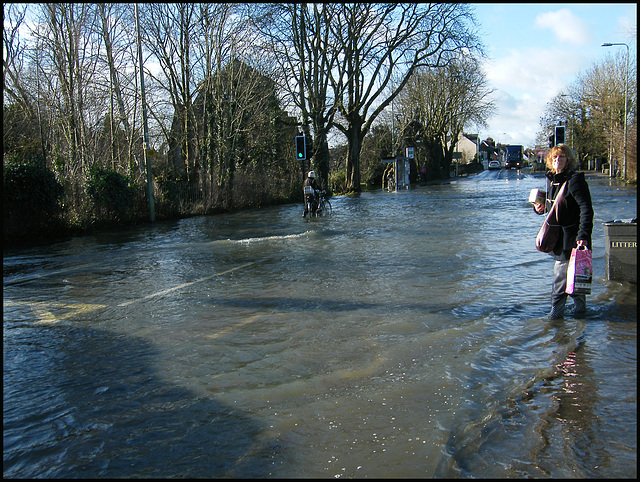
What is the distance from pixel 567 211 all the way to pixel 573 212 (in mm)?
73

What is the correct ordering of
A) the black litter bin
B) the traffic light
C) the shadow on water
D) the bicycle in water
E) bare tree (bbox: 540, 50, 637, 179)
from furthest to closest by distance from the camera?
bare tree (bbox: 540, 50, 637, 179), the traffic light, the bicycle in water, the black litter bin, the shadow on water

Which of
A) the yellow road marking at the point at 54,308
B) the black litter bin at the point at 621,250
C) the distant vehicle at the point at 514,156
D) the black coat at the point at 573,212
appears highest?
the distant vehicle at the point at 514,156

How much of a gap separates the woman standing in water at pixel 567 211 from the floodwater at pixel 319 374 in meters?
0.45

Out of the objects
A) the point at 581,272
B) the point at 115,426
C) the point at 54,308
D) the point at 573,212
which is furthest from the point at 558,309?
the point at 54,308

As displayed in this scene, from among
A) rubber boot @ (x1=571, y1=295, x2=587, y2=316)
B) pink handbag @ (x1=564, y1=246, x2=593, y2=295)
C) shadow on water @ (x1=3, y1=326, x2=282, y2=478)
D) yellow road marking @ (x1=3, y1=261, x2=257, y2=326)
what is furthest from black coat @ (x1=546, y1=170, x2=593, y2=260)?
shadow on water @ (x1=3, y1=326, x2=282, y2=478)

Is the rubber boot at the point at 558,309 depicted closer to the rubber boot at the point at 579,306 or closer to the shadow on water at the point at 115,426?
the rubber boot at the point at 579,306

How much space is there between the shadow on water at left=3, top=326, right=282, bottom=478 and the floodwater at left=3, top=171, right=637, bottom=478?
0.05 ft

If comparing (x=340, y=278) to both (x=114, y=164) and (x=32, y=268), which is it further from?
(x=114, y=164)

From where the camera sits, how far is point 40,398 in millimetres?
4617

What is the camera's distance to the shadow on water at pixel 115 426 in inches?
137

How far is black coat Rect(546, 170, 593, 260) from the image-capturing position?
600 centimetres

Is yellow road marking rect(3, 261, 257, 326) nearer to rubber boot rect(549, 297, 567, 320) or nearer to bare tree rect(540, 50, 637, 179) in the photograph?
rubber boot rect(549, 297, 567, 320)

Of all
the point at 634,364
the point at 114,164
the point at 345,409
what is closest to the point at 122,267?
the point at 345,409

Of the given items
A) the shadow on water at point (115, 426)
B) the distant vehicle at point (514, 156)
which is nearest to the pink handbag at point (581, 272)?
the shadow on water at point (115, 426)
